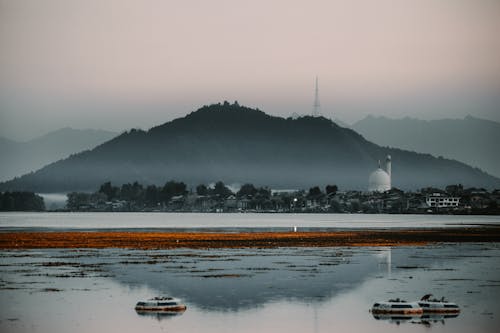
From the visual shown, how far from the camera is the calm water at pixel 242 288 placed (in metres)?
43.0

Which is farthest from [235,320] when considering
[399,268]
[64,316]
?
[399,268]

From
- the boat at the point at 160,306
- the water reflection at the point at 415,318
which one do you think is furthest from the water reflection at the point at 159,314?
the water reflection at the point at 415,318

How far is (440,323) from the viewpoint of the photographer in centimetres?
4353

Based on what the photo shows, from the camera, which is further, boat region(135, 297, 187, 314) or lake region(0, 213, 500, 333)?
boat region(135, 297, 187, 314)

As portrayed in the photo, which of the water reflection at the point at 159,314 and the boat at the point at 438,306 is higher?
the boat at the point at 438,306

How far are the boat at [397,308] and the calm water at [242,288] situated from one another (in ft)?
2.27

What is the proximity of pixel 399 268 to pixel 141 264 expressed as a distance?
20095 mm

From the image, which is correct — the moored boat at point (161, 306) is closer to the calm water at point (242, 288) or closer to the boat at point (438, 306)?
the calm water at point (242, 288)

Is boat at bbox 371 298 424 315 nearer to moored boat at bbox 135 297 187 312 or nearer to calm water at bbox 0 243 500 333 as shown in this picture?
calm water at bbox 0 243 500 333

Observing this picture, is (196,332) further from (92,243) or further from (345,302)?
(92,243)

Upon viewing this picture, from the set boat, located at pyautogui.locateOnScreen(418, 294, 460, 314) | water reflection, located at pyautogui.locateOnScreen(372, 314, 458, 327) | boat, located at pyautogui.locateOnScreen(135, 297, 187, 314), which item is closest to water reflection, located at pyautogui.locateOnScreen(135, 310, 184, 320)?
boat, located at pyautogui.locateOnScreen(135, 297, 187, 314)

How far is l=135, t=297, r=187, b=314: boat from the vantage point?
4625 cm

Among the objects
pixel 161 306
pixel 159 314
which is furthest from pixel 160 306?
pixel 159 314

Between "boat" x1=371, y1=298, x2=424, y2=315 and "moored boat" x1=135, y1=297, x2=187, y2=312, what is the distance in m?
10.2
